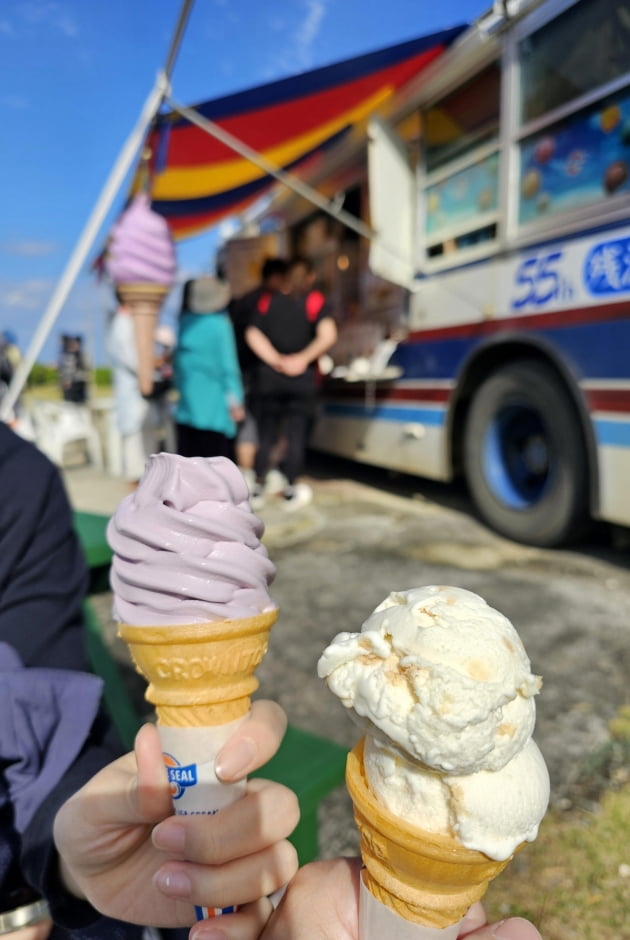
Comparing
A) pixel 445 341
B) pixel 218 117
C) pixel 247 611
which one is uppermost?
pixel 218 117

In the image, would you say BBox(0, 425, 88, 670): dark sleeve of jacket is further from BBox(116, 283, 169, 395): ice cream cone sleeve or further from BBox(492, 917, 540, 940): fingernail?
BBox(116, 283, 169, 395): ice cream cone sleeve

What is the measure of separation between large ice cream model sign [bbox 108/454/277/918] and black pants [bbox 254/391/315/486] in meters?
4.11

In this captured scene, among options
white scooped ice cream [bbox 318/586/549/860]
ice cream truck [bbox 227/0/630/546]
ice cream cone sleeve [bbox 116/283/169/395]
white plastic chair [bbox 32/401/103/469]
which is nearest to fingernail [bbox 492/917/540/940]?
white scooped ice cream [bbox 318/586/549/860]

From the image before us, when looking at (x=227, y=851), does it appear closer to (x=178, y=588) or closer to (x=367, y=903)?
(x=367, y=903)

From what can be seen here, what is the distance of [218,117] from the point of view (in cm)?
490

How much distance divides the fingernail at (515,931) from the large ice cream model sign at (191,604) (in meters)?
0.35

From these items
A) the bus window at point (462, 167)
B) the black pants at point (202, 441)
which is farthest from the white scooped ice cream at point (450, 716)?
the bus window at point (462, 167)

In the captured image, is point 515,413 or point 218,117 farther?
point 218,117

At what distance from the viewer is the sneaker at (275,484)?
5574 mm

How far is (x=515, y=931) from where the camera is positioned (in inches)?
27.8

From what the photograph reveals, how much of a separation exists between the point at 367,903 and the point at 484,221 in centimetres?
394

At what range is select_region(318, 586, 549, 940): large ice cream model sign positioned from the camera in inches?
24.0

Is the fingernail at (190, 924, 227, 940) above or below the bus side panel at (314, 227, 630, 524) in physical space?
below

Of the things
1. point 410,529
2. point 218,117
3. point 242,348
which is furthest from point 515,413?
point 218,117
